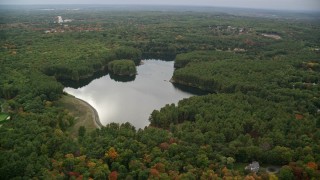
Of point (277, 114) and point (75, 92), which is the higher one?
point (277, 114)

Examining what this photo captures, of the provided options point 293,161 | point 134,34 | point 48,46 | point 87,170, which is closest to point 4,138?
point 87,170

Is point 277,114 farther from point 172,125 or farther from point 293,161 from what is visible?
point 172,125

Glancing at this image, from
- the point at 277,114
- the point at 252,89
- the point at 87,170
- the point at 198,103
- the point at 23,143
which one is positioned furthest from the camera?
the point at 252,89

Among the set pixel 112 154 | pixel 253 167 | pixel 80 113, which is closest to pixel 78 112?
pixel 80 113

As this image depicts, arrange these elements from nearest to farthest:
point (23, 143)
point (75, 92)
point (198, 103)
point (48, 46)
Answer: point (23, 143) < point (198, 103) < point (75, 92) < point (48, 46)

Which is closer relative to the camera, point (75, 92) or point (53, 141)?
point (53, 141)

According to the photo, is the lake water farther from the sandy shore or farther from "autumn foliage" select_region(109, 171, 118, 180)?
"autumn foliage" select_region(109, 171, 118, 180)
